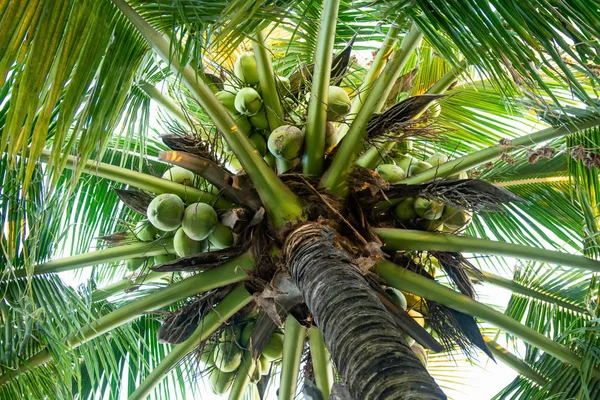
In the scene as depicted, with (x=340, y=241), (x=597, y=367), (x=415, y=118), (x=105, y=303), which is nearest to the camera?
(x=340, y=241)

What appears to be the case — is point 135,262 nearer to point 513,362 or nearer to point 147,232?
point 147,232

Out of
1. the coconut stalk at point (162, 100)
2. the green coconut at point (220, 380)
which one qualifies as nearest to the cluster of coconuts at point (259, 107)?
the coconut stalk at point (162, 100)

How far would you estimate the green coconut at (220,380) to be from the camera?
3047mm

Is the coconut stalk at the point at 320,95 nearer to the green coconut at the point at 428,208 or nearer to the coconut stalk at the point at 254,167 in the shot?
the coconut stalk at the point at 254,167

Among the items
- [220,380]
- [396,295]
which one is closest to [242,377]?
[220,380]

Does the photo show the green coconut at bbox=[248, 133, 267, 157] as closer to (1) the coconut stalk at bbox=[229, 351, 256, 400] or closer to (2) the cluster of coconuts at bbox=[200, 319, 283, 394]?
(2) the cluster of coconuts at bbox=[200, 319, 283, 394]

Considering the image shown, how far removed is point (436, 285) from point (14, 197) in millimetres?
2008

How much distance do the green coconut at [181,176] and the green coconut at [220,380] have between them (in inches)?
40.8

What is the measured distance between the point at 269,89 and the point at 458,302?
143 centimetres

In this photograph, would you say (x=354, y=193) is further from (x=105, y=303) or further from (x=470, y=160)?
(x=105, y=303)

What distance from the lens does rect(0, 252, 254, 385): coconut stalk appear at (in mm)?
2557

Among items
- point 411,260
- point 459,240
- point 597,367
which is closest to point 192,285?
point 411,260

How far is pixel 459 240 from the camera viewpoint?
250 cm

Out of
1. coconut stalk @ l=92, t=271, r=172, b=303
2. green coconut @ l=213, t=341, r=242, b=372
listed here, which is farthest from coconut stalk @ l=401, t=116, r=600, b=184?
coconut stalk @ l=92, t=271, r=172, b=303
